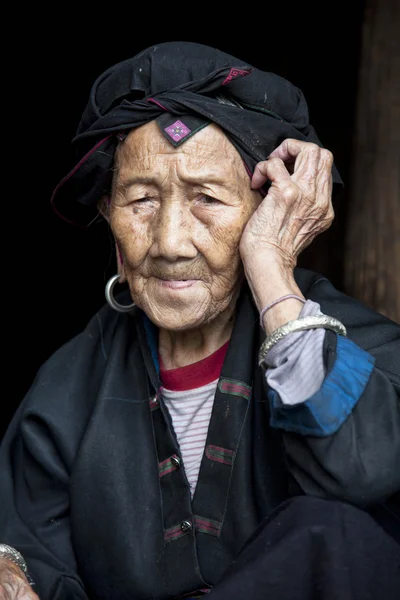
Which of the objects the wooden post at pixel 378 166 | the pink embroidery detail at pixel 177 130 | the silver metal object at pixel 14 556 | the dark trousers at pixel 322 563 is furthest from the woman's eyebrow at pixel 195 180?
the wooden post at pixel 378 166

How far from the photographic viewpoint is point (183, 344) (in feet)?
9.13

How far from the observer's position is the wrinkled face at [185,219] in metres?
2.55

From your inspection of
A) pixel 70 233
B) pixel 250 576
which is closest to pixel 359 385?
pixel 250 576

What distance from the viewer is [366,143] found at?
4.02 m

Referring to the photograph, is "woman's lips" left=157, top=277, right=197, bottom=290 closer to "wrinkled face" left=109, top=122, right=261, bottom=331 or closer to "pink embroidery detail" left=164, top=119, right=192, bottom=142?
"wrinkled face" left=109, top=122, right=261, bottom=331

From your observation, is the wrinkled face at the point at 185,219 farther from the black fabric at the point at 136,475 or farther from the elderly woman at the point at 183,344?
the black fabric at the point at 136,475

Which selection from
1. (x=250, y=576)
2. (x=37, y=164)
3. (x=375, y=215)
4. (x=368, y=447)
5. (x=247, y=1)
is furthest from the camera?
(x=37, y=164)

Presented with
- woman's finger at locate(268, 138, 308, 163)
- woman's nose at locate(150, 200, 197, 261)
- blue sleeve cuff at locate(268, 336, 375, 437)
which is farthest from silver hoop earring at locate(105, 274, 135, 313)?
blue sleeve cuff at locate(268, 336, 375, 437)

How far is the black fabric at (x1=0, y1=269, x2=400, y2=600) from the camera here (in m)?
2.51

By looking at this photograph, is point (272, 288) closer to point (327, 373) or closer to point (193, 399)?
point (327, 373)

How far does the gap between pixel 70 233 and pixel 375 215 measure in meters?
1.88

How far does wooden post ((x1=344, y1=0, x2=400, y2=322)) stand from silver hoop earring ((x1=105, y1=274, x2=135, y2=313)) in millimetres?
1468

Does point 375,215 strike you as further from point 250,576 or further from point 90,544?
point 250,576

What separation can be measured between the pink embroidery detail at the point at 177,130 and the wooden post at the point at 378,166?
1631mm
